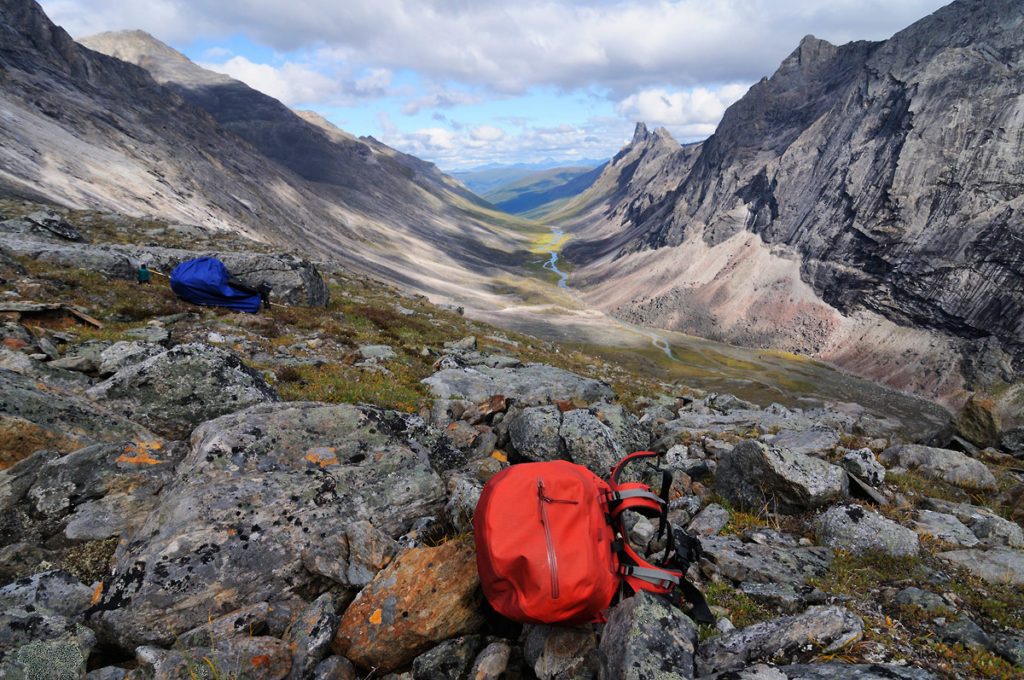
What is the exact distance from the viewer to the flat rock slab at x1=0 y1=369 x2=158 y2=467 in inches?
269

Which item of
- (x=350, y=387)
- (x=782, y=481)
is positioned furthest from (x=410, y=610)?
(x=350, y=387)

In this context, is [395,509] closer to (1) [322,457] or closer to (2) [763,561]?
(1) [322,457]

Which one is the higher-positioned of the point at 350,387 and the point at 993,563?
the point at 993,563

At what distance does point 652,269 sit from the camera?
568ft

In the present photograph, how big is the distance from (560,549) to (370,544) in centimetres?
286

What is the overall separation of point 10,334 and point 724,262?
15961 cm

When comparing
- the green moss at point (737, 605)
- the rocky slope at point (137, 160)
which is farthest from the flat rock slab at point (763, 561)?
the rocky slope at point (137, 160)

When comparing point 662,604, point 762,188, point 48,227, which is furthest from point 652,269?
point 662,604

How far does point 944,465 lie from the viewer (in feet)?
44.7

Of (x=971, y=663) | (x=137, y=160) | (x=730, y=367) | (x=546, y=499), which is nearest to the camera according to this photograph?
(x=971, y=663)

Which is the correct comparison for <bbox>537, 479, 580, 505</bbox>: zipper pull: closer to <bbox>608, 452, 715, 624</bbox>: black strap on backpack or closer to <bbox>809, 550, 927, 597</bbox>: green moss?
<bbox>608, 452, 715, 624</bbox>: black strap on backpack

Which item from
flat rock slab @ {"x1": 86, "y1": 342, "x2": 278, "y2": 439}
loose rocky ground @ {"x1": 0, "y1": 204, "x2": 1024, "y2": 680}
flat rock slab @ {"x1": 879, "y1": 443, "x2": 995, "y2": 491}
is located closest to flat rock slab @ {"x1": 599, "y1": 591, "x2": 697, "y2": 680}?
loose rocky ground @ {"x1": 0, "y1": 204, "x2": 1024, "y2": 680}

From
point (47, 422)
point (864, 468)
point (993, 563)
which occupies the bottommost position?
point (864, 468)

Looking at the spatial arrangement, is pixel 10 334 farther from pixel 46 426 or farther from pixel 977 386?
pixel 977 386
